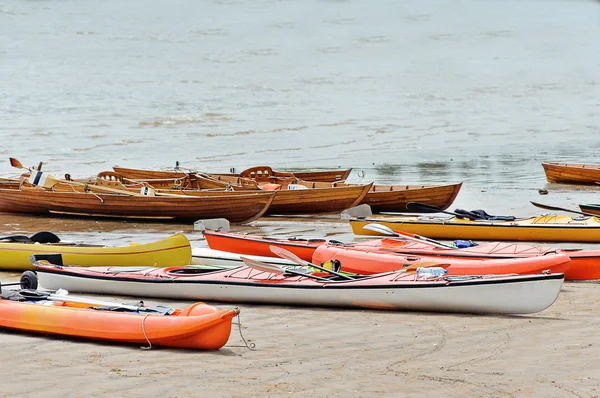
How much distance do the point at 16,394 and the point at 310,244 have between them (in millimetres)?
5220

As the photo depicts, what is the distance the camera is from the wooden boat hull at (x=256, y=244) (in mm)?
10852

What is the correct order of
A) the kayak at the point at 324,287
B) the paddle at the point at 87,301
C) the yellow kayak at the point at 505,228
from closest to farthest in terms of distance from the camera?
the paddle at the point at 87,301 → the kayak at the point at 324,287 → the yellow kayak at the point at 505,228

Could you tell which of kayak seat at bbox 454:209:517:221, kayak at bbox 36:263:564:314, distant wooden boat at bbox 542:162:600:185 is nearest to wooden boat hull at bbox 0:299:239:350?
kayak at bbox 36:263:564:314

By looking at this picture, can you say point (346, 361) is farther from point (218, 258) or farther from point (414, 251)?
point (218, 258)

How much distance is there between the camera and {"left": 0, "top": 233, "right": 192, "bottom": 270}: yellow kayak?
10234 mm

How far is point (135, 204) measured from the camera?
15.7 metres

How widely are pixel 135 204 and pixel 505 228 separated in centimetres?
606

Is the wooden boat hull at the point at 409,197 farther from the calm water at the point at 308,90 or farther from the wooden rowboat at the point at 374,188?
the calm water at the point at 308,90

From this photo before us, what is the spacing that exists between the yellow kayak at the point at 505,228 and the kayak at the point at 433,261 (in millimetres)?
2969

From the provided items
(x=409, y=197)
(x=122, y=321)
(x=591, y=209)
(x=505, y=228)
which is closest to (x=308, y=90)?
(x=409, y=197)

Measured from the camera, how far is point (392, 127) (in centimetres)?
3572

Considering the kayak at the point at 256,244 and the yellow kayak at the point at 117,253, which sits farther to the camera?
the kayak at the point at 256,244

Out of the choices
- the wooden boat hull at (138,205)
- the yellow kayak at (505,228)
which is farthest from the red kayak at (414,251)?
the wooden boat hull at (138,205)

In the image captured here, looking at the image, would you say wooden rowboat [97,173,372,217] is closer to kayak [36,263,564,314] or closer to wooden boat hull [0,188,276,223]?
wooden boat hull [0,188,276,223]
